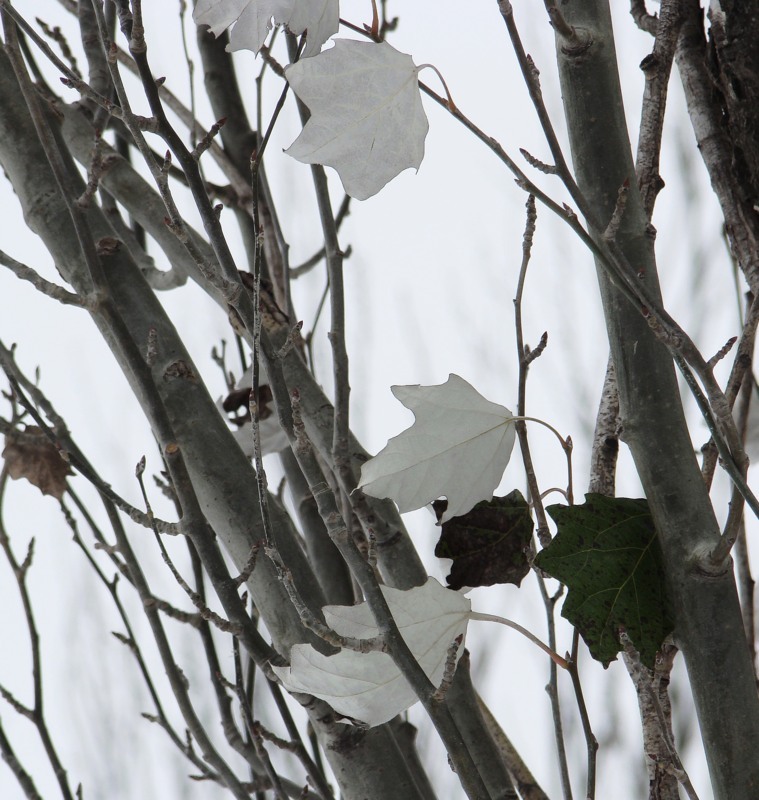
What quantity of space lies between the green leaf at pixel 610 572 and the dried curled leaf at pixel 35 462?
1.44 ft

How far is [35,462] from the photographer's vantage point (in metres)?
0.64

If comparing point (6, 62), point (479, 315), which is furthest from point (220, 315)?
point (6, 62)

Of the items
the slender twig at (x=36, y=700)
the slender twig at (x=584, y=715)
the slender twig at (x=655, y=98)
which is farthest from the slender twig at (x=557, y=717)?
the slender twig at (x=36, y=700)

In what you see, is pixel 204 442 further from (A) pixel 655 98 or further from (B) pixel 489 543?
(A) pixel 655 98

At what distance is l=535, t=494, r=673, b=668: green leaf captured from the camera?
35 cm

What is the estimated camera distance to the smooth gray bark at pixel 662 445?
13.8 inches

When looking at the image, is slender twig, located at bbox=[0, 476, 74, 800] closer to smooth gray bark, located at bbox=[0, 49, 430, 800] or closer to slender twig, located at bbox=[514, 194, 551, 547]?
smooth gray bark, located at bbox=[0, 49, 430, 800]

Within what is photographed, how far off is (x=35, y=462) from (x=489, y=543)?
42cm

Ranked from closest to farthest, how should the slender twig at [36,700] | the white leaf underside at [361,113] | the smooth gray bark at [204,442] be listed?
the white leaf underside at [361,113], the smooth gray bark at [204,442], the slender twig at [36,700]

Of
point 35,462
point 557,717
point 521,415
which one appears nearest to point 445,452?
point 521,415

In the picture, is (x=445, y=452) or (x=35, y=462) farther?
(x=35, y=462)

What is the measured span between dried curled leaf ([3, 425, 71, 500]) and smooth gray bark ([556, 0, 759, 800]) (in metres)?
0.47

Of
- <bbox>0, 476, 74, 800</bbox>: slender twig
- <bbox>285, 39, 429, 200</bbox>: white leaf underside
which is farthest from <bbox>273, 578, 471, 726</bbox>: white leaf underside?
<bbox>0, 476, 74, 800</bbox>: slender twig

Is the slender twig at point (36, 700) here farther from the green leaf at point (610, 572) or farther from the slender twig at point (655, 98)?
the slender twig at point (655, 98)
